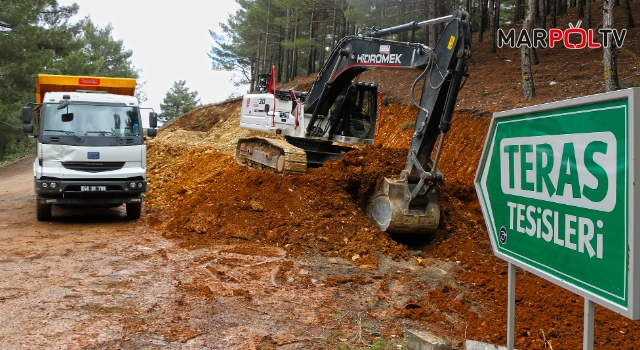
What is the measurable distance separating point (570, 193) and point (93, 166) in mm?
9415

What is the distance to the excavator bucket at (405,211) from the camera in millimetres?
9070

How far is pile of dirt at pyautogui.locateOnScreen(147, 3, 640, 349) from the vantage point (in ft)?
18.9

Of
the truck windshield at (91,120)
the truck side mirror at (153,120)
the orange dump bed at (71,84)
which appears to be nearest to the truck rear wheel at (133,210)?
the truck windshield at (91,120)

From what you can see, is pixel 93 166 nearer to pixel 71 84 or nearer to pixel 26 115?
pixel 26 115

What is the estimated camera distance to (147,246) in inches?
353

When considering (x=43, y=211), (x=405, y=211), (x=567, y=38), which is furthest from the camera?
(x=567, y=38)

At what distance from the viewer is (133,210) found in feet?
36.8

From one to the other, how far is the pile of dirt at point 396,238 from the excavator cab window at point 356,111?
85 cm

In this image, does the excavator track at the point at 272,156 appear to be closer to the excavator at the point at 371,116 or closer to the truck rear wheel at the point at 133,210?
the excavator at the point at 371,116

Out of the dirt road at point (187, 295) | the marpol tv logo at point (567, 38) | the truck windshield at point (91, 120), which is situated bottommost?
the dirt road at point (187, 295)

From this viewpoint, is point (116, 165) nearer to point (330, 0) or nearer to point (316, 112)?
point (316, 112)

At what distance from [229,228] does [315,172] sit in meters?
2.24

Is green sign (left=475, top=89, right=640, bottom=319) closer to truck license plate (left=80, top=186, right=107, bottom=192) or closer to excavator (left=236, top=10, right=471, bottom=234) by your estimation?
excavator (left=236, top=10, right=471, bottom=234)

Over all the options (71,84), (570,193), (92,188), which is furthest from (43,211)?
(570,193)
